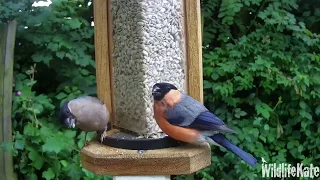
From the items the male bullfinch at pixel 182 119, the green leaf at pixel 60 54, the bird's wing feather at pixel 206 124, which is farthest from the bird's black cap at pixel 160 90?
the green leaf at pixel 60 54

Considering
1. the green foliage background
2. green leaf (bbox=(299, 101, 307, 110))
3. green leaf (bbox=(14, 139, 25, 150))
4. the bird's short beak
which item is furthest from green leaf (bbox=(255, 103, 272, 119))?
the bird's short beak

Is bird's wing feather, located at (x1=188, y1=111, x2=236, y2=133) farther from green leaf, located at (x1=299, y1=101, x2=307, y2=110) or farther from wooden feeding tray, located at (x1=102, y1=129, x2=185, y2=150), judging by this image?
green leaf, located at (x1=299, y1=101, x2=307, y2=110)

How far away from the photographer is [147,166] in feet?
4.08

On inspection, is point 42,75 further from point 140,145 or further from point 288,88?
point 140,145

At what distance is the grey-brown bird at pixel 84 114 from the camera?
1309 mm

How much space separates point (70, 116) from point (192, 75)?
357 mm

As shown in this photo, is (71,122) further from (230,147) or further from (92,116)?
(230,147)

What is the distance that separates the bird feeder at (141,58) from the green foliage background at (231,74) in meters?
0.76

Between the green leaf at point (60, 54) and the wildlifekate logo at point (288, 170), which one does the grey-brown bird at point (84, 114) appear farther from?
the wildlifekate logo at point (288, 170)

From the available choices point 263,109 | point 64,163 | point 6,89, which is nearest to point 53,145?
point 64,163

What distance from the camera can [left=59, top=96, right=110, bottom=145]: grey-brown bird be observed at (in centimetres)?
131

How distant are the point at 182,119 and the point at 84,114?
25 centimetres

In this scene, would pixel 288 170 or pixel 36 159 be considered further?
pixel 288 170

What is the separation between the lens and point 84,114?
1331mm
